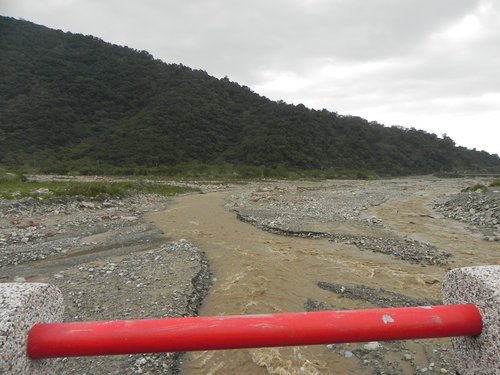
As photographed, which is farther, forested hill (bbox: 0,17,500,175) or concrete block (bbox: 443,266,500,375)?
forested hill (bbox: 0,17,500,175)

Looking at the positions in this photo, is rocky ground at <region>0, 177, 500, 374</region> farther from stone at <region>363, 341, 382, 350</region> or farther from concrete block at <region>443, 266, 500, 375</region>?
concrete block at <region>443, 266, 500, 375</region>

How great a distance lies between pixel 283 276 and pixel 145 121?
8017 cm

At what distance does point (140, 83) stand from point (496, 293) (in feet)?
346

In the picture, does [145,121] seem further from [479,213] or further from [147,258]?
[147,258]

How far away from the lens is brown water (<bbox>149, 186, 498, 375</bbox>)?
16.7 feet

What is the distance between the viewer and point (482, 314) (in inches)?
78.8

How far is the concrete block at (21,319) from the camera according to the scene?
1767 mm

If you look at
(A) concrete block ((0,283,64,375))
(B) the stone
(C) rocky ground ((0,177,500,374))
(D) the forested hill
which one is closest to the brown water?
(C) rocky ground ((0,177,500,374))

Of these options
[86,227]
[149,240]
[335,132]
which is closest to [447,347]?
[149,240]

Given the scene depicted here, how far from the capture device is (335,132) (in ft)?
330

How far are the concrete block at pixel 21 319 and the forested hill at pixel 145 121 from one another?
6017 centimetres

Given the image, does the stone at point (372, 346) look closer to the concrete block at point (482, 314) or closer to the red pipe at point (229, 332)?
the concrete block at point (482, 314)

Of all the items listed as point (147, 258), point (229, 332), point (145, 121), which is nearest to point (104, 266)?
point (147, 258)

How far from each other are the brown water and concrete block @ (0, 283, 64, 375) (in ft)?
10.5
